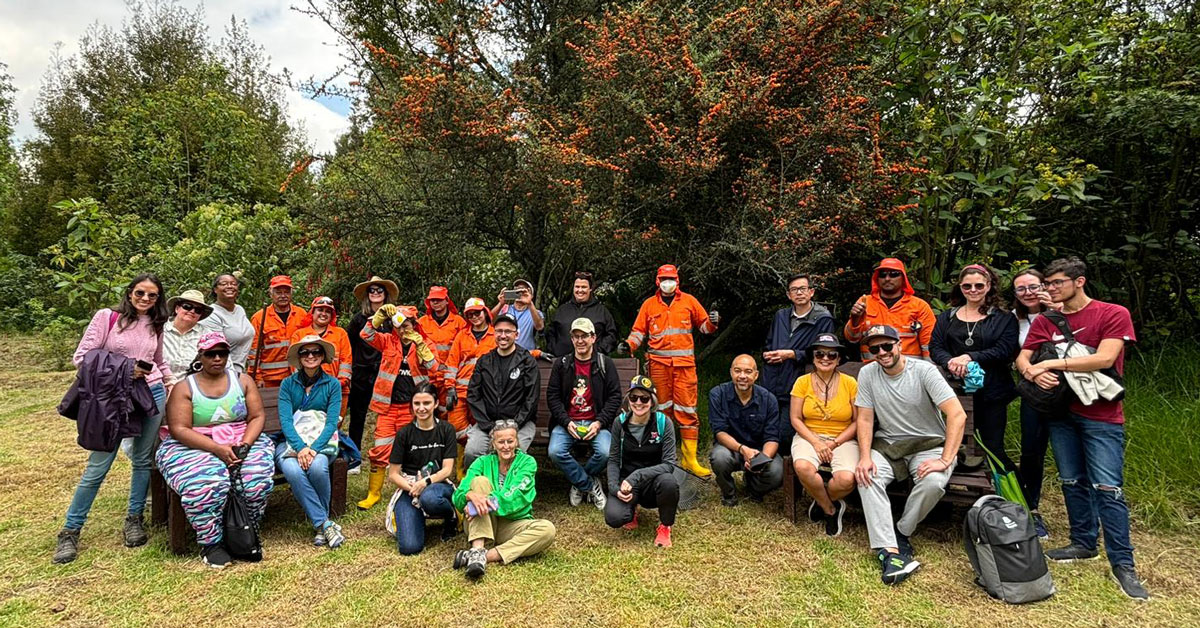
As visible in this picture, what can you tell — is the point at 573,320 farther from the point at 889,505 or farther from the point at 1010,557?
the point at 1010,557

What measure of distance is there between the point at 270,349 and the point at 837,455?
456 cm

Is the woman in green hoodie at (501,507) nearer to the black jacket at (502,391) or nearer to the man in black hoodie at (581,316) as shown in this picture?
the black jacket at (502,391)

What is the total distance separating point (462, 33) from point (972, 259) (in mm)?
6393

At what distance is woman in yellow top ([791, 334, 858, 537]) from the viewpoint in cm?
412

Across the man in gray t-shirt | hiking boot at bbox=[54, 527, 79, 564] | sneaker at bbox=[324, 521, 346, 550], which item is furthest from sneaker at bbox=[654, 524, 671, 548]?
hiking boot at bbox=[54, 527, 79, 564]

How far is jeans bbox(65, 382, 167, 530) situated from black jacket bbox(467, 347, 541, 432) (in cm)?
211

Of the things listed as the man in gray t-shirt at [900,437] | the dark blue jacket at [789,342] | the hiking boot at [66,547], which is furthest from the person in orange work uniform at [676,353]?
the hiking boot at [66,547]

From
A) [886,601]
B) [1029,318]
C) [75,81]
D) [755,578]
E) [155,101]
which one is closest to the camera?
[886,601]

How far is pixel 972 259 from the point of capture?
5895 mm

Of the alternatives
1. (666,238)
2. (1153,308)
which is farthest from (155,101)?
(1153,308)

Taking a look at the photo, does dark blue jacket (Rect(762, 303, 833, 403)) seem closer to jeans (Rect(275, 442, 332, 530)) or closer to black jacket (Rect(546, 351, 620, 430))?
black jacket (Rect(546, 351, 620, 430))

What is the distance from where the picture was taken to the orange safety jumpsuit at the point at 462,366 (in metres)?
5.07

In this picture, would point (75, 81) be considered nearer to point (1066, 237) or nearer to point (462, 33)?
point (462, 33)

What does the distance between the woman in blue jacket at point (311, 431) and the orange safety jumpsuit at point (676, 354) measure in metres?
2.58
